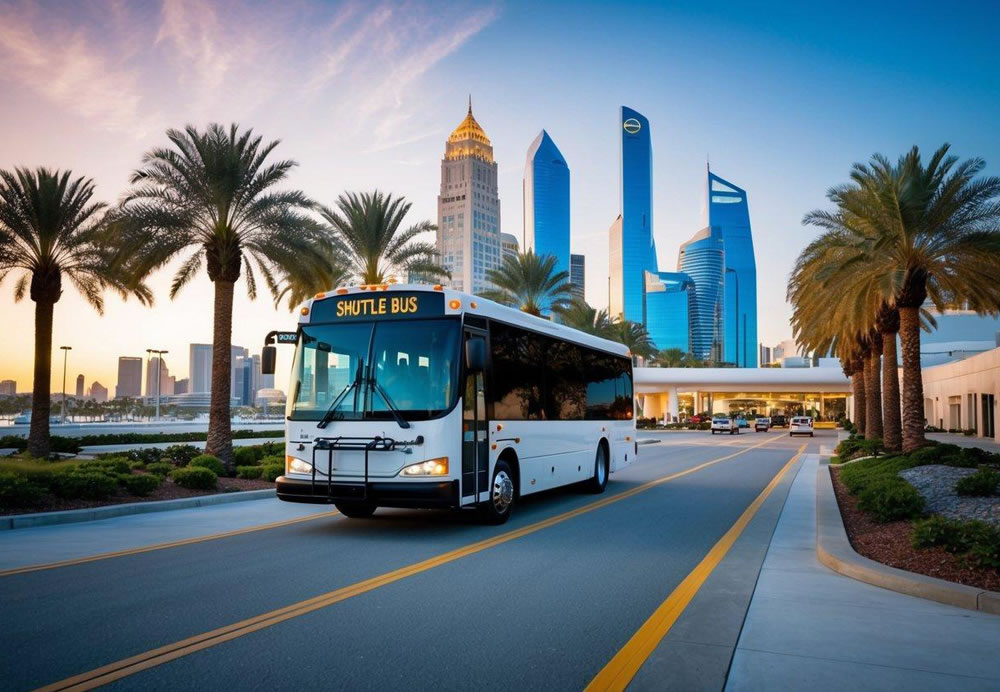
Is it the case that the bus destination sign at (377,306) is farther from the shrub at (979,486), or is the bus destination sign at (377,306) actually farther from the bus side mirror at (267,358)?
the shrub at (979,486)

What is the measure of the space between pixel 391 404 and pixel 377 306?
1.51 m

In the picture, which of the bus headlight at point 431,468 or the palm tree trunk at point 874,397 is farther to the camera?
the palm tree trunk at point 874,397

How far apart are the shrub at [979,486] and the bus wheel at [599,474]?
259 inches

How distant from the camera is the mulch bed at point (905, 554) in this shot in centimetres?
717

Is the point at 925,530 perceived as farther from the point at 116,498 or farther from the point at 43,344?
the point at 43,344

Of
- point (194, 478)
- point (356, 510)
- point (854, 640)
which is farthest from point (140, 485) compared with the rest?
point (854, 640)

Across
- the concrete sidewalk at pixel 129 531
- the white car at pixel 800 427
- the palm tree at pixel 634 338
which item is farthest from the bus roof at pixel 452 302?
the palm tree at pixel 634 338

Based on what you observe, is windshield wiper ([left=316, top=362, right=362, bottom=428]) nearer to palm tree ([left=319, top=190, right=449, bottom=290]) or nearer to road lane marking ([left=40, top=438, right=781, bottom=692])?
road lane marking ([left=40, top=438, right=781, bottom=692])

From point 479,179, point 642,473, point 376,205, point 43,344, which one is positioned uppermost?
point 479,179

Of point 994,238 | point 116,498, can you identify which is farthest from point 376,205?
point 994,238

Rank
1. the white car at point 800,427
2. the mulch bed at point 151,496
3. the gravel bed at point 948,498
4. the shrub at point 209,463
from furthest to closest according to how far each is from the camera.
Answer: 1. the white car at point 800,427
2. the shrub at point 209,463
3. the mulch bed at point 151,496
4. the gravel bed at point 948,498

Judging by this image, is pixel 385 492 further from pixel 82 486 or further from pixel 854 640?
pixel 82 486

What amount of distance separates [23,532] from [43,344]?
15.4 meters

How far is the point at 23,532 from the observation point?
11062 millimetres
